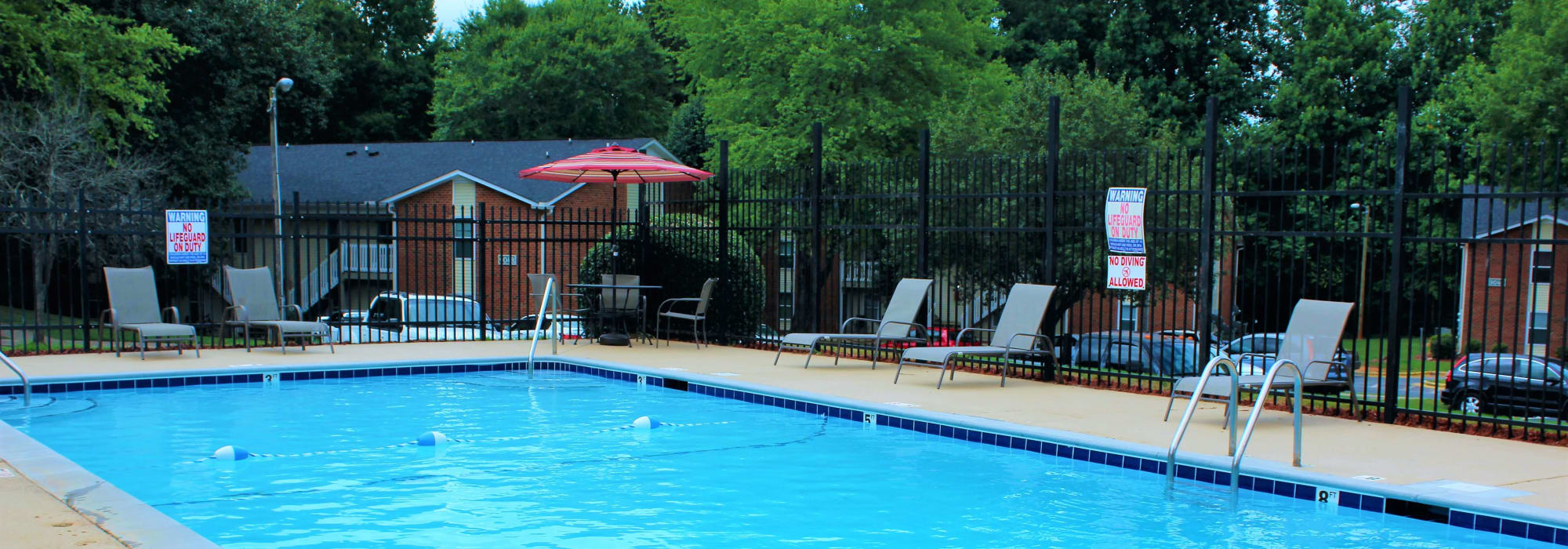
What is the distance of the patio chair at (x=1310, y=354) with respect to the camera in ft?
23.9

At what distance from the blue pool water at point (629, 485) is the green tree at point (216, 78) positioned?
15199 mm

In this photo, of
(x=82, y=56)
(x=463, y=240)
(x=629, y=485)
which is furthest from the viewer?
(x=82, y=56)

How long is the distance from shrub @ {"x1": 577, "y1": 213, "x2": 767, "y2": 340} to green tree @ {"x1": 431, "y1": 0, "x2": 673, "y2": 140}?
28.0 meters

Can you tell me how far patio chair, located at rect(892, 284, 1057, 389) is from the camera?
9.20m

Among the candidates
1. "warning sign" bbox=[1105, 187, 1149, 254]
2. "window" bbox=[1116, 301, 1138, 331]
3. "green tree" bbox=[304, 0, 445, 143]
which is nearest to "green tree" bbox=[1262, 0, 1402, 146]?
"window" bbox=[1116, 301, 1138, 331]

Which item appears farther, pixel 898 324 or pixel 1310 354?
pixel 898 324

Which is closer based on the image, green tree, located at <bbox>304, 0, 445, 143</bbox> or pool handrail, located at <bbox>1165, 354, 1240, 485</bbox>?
pool handrail, located at <bbox>1165, 354, 1240, 485</bbox>

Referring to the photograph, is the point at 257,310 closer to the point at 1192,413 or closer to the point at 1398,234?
the point at 1192,413

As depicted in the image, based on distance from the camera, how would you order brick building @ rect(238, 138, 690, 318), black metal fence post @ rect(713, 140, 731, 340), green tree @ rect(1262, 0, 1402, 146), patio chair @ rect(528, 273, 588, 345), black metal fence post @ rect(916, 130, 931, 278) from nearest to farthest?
1. black metal fence post @ rect(916, 130, 931, 278)
2. patio chair @ rect(528, 273, 588, 345)
3. black metal fence post @ rect(713, 140, 731, 340)
4. brick building @ rect(238, 138, 690, 318)
5. green tree @ rect(1262, 0, 1402, 146)

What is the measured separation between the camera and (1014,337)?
9406 mm

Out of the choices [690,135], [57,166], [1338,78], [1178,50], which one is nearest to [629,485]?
[57,166]

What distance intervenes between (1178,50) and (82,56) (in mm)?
28571

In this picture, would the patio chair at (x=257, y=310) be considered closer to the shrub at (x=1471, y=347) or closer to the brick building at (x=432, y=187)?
the shrub at (x=1471, y=347)

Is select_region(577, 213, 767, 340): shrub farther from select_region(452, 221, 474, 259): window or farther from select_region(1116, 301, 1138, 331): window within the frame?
select_region(1116, 301, 1138, 331): window
